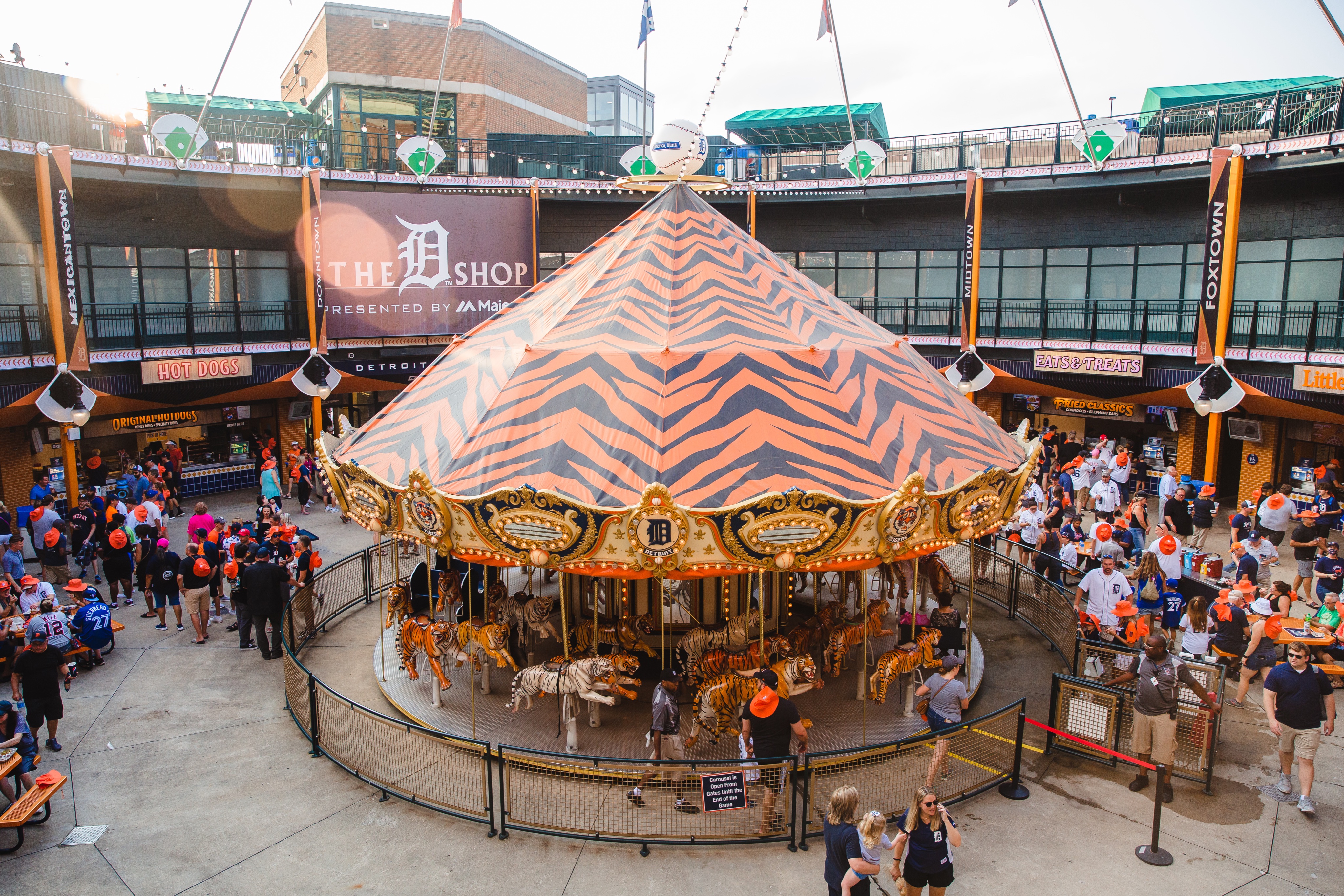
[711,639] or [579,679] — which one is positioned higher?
[711,639]

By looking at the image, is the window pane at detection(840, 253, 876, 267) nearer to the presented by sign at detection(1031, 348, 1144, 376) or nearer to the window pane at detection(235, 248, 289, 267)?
the presented by sign at detection(1031, 348, 1144, 376)

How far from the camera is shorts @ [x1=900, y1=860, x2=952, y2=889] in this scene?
7.23 meters

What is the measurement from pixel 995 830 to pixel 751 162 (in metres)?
23.7

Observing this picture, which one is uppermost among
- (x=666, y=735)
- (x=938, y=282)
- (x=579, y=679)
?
(x=938, y=282)

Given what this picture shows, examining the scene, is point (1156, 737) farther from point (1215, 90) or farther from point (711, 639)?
point (1215, 90)

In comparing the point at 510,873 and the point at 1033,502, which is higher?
the point at 1033,502

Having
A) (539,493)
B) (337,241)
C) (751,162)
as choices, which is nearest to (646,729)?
(539,493)

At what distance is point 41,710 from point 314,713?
2.97 metres

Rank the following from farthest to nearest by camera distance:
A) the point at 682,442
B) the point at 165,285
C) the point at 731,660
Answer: the point at 165,285
the point at 731,660
the point at 682,442

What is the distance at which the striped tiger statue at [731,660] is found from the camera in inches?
416

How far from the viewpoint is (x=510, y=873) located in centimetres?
842

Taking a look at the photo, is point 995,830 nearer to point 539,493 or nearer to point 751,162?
point 539,493

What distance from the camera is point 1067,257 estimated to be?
2603 centimetres

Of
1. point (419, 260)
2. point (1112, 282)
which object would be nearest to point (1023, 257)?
point (1112, 282)
